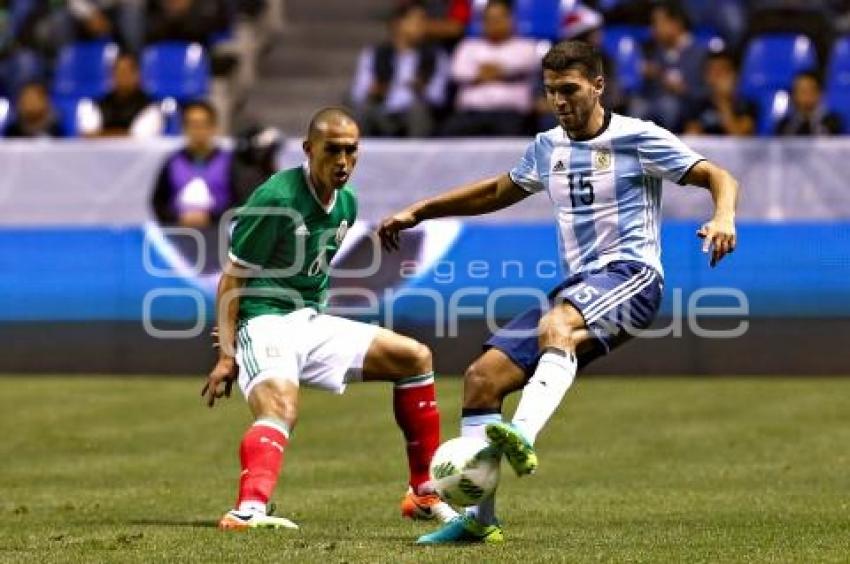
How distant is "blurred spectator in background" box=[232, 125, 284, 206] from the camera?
59.5 feet

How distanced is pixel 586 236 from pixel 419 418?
1.55m

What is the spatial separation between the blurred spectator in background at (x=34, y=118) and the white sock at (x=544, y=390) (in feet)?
44.4

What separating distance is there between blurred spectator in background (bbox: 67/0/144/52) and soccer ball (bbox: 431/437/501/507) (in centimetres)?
1554

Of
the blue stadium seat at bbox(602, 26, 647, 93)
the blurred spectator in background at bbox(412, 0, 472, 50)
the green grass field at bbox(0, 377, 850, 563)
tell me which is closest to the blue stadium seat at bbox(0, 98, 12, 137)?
the blurred spectator in background at bbox(412, 0, 472, 50)

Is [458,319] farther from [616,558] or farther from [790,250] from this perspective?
[616,558]

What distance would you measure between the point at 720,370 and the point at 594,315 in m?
8.90

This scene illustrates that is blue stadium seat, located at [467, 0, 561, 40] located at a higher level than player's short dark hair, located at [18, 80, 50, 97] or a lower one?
higher

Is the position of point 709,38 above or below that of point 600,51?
below

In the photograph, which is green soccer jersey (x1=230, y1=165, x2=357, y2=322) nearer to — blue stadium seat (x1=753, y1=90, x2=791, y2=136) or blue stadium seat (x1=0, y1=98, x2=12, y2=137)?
blue stadium seat (x1=753, y1=90, x2=791, y2=136)

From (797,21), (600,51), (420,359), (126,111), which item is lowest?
(126,111)

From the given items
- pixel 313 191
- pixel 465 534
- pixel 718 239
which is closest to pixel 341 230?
pixel 313 191

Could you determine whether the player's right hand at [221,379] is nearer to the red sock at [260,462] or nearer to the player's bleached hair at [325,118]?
the red sock at [260,462]

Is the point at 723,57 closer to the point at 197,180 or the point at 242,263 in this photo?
the point at 197,180

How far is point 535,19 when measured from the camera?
21734 mm
